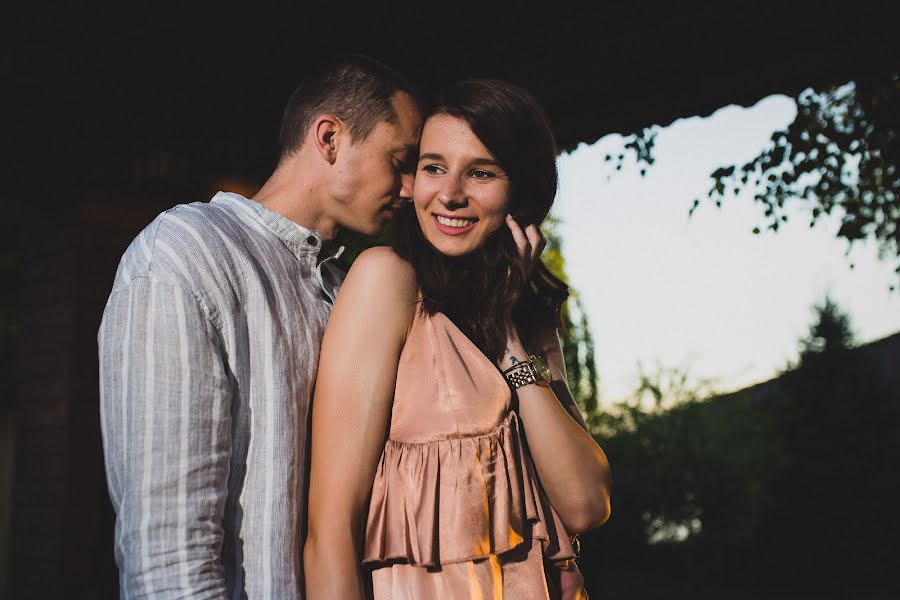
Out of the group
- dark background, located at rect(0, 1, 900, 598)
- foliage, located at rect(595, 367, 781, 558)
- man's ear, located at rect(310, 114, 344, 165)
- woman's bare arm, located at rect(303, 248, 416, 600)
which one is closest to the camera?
woman's bare arm, located at rect(303, 248, 416, 600)

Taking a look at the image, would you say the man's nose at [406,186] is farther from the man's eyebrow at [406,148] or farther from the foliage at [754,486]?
the foliage at [754,486]

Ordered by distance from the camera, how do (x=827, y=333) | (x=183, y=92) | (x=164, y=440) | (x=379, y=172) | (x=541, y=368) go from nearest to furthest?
(x=164, y=440) < (x=541, y=368) < (x=379, y=172) < (x=183, y=92) < (x=827, y=333)

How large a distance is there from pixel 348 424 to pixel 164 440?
0.41 meters

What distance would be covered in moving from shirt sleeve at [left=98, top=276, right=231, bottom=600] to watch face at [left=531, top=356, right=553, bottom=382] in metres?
0.80

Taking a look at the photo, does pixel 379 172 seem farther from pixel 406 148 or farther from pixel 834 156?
pixel 834 156

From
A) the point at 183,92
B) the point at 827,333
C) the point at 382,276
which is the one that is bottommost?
the point at 382,276

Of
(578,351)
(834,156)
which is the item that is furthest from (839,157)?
(578,351)

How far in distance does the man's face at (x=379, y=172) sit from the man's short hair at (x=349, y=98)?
0.09 ft

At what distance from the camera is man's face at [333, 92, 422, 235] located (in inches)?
78.9

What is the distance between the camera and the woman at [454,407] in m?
1.63

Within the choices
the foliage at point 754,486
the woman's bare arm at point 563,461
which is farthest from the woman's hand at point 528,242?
the foliage at point 754,486

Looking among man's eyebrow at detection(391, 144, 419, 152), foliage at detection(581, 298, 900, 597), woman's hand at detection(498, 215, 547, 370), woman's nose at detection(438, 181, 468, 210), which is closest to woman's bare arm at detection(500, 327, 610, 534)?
woman's hand at detection(498, 215, 547, 370)

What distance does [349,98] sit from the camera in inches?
79.0

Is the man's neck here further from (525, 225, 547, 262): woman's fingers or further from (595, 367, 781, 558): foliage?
(595, 367, 781, 558): foliage
